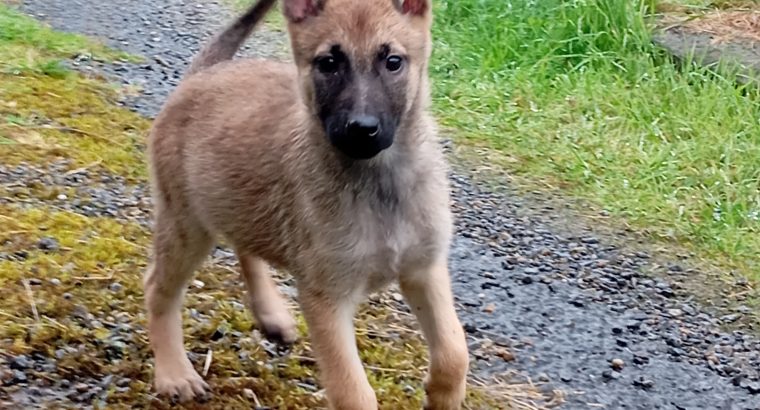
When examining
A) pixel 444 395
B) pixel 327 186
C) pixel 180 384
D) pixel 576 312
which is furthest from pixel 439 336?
pixel 576 312

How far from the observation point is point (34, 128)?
237 inches

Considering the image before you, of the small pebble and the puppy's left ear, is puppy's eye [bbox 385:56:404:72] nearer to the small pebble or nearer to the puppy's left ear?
the puppy's left ear

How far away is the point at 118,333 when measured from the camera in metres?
4.18

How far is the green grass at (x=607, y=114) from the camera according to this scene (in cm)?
614

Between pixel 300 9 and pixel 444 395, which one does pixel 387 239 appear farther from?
pixel 300 9

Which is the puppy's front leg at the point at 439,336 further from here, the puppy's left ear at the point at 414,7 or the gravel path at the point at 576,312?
the puppy's left ear at the point at 414,7

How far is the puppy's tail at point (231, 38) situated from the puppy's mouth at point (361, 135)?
1.29 meters

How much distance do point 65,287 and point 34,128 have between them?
197cm

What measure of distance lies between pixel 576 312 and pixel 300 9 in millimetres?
2112

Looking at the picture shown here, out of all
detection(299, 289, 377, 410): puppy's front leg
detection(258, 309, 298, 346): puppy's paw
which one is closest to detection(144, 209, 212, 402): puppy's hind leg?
detection(258, 309, 298, 346): puppy's paw

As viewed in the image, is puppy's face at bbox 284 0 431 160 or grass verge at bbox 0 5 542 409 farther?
grass verge at bbox 0 5 542 409

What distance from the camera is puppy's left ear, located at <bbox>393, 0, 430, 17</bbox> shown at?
355 centimetres

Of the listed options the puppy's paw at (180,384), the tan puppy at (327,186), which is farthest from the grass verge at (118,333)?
the tan puppy at (327,186)

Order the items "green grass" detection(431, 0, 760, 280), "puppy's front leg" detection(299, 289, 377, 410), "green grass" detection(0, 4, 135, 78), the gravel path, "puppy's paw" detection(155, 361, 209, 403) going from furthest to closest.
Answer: "green grass" detection(0, 4, 135, 78)
"green grass" detection(431, 0, 760, 280)
the gravel path
"puppy's paw" detection(155, 361, 209, 403)
"puppy's front leg" detection(299, 289, 377, 410)
